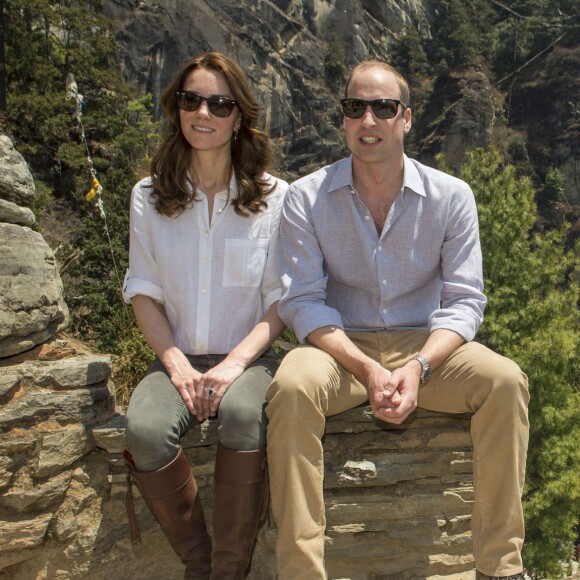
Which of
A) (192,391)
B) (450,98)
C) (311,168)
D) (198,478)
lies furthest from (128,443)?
(450,98)

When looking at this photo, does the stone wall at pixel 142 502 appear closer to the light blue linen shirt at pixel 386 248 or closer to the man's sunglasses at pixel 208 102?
the light blue linen shirt at pixel 386 248

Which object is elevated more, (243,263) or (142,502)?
(243,263)

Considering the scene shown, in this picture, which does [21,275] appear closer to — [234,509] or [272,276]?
[272,276]

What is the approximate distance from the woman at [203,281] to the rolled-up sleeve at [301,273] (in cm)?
10

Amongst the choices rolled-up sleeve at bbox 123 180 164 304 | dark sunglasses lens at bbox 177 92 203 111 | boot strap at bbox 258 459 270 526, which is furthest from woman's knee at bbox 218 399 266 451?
dark sunglasses lens at bbox 177 92 203 111

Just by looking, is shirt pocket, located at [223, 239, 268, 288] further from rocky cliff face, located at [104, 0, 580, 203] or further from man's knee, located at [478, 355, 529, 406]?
rocky cliff face, located at [104, 0, 580, 203]

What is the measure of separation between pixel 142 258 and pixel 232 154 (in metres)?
0.65

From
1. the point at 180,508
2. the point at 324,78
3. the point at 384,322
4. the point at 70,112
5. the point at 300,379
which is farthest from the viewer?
the point at 324,78

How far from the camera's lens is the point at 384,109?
283 centimetres

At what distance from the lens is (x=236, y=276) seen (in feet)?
9.38

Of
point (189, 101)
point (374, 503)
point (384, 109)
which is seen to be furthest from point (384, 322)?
point (189, 101)

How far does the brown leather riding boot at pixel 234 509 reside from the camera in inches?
94.3

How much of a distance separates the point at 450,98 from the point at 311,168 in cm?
1295

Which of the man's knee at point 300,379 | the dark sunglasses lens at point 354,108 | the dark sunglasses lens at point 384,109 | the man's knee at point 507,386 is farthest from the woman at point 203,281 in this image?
the man's knee at point 507,386
